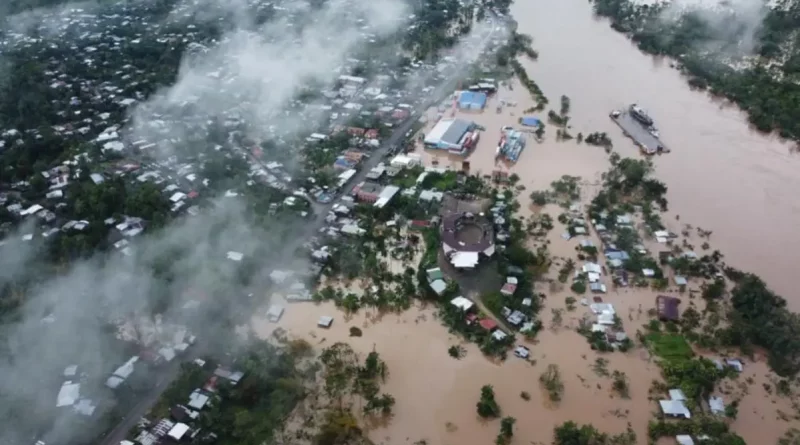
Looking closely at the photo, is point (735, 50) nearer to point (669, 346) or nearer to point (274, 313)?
point (669, 346)

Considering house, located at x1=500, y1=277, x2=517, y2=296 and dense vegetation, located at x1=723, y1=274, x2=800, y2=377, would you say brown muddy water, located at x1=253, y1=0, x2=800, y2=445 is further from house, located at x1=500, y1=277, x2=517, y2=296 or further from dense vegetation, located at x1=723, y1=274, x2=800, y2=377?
house, located at x1=500, y1=277, x2=517, y2=296

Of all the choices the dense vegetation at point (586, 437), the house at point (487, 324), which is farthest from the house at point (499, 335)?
the dense vegetation at point (586, 437)

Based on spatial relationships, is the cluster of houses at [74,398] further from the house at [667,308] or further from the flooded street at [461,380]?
the house at [667,308]

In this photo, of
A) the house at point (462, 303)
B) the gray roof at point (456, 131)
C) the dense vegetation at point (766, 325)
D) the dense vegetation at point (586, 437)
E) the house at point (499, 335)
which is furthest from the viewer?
the gray roof at point (456, 131)

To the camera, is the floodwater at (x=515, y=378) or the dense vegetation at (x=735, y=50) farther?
the dense vegetation at (x=735, y=50)

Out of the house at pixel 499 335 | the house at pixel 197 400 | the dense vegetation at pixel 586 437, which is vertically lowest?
the house at pixel 197 400

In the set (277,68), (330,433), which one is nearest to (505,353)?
(330,433)
